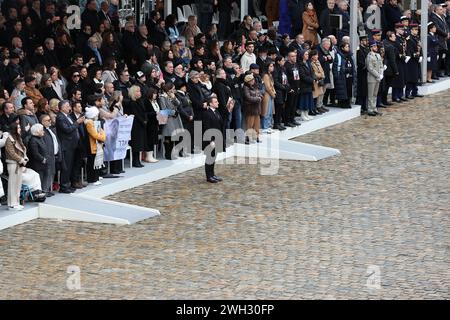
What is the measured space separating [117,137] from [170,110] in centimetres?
158

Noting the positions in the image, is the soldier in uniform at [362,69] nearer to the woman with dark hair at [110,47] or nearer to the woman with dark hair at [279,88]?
the woman with dark hair at [279,88]

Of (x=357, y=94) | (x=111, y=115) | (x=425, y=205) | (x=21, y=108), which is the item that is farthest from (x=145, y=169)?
(x=357, y=94)

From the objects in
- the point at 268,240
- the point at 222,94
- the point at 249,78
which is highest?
the point at 249,78

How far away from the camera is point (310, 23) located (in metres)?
34.7

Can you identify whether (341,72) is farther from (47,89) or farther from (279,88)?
(47,89)

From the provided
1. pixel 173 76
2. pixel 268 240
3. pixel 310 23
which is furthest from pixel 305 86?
pixel 268 240

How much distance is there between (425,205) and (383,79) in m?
8.89

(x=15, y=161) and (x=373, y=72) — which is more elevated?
(x=373, y=72)

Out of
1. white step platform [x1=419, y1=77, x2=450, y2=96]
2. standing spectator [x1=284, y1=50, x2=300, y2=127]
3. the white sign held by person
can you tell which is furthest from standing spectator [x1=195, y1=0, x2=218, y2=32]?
the white sign held by person

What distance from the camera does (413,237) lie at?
2238cm

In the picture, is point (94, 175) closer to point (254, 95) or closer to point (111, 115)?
point (111, 115)

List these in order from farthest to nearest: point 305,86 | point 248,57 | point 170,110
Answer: point 305,86, point 248,57, point 170,110

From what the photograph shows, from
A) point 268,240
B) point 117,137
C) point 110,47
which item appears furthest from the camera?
point 110,47

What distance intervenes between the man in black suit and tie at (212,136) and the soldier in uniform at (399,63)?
8.39 meters
